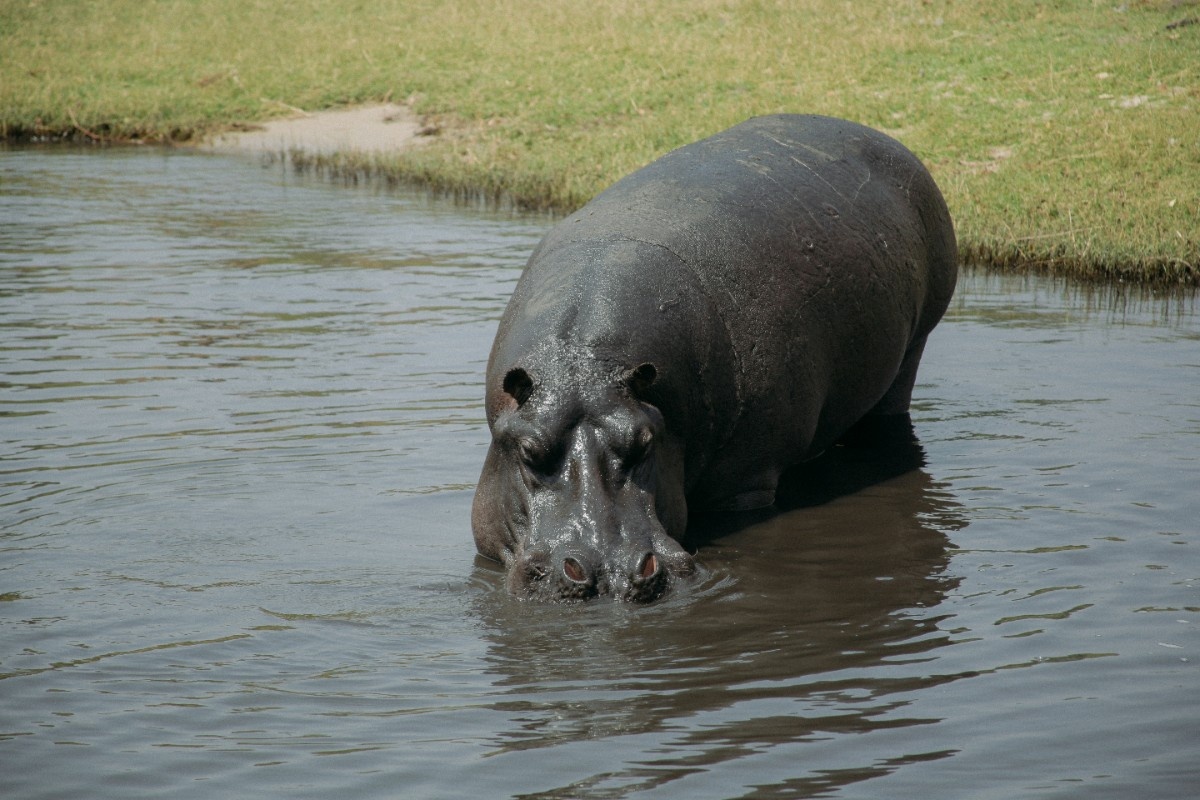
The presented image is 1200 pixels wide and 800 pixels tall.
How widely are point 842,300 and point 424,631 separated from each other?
9.34 feet

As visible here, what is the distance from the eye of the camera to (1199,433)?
26.1 feet

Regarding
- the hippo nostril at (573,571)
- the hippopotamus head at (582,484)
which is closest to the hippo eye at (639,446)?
the hippopotamus head at (582,484)

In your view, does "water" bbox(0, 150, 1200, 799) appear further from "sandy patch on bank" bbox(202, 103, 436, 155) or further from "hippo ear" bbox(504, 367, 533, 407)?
"sandy patch on bank" bbox(202, 103, 436, 155)

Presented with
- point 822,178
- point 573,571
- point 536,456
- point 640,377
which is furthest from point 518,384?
point 822,178

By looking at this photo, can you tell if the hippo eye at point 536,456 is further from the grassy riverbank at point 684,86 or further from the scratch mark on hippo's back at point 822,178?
the grassy riverbank at point 684,86

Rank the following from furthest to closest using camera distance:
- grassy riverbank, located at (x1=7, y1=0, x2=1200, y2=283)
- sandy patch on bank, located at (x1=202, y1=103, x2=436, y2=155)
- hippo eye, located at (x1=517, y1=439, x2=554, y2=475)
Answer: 1. sandy patch on bank, located at (x1=202, y1=103, x2=436, y2=155)
2. grassy riverbank, located at (x1=7, y1=0, x2=1200, y2=283)
3. hippo eye, located at (x1=517, y1=439, x2=554, y2=475)

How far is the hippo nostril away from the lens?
5309 millimetres

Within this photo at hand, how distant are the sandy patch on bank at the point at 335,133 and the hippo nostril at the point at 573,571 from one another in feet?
54.5

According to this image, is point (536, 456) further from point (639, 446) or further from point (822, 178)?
point (822, 178)

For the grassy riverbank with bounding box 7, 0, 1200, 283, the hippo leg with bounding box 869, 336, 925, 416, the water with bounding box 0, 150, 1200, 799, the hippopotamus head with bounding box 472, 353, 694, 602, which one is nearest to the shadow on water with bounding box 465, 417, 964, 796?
the water with bounding box 0, 150, 1200, 799

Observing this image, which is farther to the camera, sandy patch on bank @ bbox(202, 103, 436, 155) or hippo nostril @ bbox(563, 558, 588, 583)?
sandy patch on bank @ bbox(202, 103, 436, 155)

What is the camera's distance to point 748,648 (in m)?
5.19

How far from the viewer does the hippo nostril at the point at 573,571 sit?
531 centimetres

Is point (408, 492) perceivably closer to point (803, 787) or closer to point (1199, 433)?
point (803, 787)
